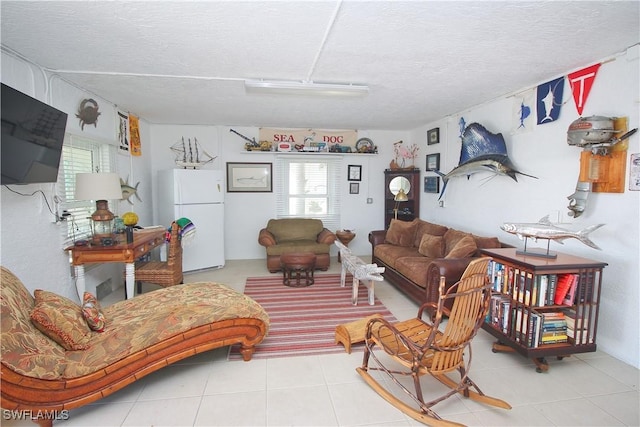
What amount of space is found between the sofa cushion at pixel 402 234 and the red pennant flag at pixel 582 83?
8.44 ft

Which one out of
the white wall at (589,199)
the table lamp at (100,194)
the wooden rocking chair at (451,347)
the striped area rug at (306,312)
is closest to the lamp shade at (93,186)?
the table lamp at (100,194)

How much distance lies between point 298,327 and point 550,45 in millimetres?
3188

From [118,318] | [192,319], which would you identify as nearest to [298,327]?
[192,319]

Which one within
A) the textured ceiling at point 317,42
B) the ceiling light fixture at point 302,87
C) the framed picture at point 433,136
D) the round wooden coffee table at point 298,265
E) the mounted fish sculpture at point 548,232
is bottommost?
the round wooden coffee table at point 298,265

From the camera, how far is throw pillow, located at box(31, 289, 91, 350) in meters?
1.96

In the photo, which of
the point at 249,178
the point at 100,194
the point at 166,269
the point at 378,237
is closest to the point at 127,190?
the point at 100,194

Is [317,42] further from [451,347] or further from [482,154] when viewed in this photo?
[482,154]

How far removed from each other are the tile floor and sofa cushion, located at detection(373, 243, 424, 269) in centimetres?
177

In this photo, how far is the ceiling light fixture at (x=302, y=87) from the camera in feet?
10.4

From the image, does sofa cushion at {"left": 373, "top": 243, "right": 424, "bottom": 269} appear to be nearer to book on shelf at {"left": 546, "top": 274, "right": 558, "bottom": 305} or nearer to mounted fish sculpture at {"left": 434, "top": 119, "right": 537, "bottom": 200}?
mounted fish sculpture at {"left": 434, "top": 119, "right": 537, "bottom": 200}

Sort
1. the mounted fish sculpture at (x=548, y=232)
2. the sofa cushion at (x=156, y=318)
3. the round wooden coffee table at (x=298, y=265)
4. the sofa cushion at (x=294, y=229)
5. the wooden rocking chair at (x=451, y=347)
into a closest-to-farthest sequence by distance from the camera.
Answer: the wooden rocking chair at (x=451, y=347) → the sofa cushion at (x=156, y=318) → the mounted fish sculpture at (x=548, y=232) → the round wooden coffee table at (x=298, y=265) → the sofa cushion at (x=294, y=229)

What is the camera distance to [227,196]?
5.86 metres

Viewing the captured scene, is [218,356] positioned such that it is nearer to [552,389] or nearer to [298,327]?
[298,327]

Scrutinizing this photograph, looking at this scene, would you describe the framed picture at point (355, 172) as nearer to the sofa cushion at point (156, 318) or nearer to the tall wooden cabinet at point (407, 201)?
the tall wooden cabinet at point (407, 201)
